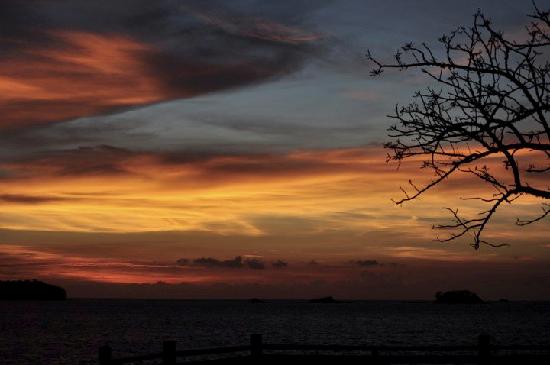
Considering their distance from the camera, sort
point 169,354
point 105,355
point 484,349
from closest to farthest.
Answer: point 105,355, point 169,354, point 484,349

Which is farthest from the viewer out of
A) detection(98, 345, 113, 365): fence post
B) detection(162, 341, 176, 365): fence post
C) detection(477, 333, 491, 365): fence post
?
detection(477, 333, 491, 365): fence post

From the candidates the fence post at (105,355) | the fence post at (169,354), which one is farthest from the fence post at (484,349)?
the fence post at (105,355)

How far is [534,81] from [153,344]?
6964 cm

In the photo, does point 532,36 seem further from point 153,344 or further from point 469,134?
point 153,344

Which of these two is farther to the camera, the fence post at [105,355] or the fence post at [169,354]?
the fence post at [169,354]

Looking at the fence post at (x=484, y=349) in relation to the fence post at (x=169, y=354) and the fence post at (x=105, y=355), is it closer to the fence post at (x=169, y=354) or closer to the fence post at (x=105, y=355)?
the fence post at (x=169, y=354)

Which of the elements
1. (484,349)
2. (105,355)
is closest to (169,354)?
(105,355)

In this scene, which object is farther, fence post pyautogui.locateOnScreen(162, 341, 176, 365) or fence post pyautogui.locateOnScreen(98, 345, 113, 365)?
fence post pyautogui.locateOnScreen(162, 341, 176, 365)

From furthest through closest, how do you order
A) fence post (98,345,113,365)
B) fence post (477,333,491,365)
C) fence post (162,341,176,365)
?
fence post (477,333,491,365) → fence post (162,341,176,365) → fence post (98,345,113,365)

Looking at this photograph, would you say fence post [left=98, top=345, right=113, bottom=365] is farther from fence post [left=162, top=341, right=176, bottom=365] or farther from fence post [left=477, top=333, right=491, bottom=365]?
fence post [left=477, top=333, right=491, bottom=365]

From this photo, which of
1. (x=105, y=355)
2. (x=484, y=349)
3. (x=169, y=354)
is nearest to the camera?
(x=105, y=355)

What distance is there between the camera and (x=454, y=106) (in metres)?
9.05

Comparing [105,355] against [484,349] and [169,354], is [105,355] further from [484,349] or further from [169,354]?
[484,349]

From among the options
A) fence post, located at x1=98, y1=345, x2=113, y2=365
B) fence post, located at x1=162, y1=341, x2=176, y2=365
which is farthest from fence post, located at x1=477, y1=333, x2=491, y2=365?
fence post, located at x1=98, y1=345, x2=113, y2=365
